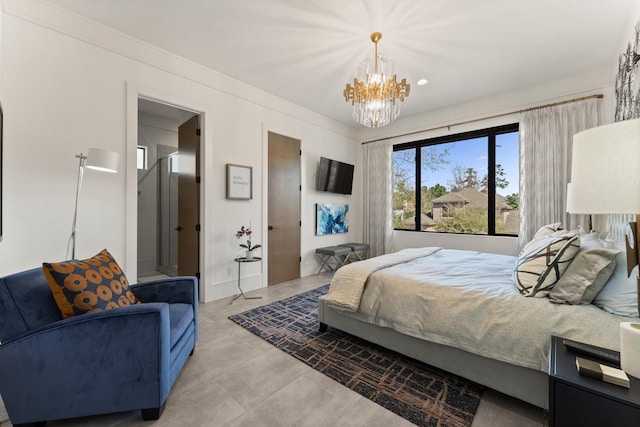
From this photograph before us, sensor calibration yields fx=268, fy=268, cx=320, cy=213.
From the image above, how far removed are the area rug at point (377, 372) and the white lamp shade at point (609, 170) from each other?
4.49 feet

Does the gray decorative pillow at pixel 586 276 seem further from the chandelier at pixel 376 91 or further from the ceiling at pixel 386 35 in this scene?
the ceiling at pixel 386 35

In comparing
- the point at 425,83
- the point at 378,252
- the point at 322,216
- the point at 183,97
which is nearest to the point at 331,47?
the point at 425,83

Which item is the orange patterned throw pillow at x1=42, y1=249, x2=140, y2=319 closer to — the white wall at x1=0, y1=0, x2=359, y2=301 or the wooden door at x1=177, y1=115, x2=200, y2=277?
the white wall at x1=0, y1=0, x2=359, y2=301

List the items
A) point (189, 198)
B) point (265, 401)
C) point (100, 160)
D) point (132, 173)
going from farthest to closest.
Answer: point (189, 198)
point (132, 173)
point (100, 160)
point (265, 401)

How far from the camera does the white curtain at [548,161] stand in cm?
347

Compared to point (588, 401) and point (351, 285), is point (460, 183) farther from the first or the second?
point (588, 401)

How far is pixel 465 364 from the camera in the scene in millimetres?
1783

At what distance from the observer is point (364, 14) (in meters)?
2.45

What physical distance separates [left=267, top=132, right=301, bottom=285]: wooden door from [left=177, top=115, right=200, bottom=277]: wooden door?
3.52 ft

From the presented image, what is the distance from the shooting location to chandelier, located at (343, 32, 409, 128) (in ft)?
8.93

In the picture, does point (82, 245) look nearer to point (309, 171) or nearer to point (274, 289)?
point (274, 289)

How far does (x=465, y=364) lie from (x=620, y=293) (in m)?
0.93

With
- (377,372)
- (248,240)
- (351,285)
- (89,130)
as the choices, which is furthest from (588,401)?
(89,130)

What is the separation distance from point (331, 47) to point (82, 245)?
3.23m
